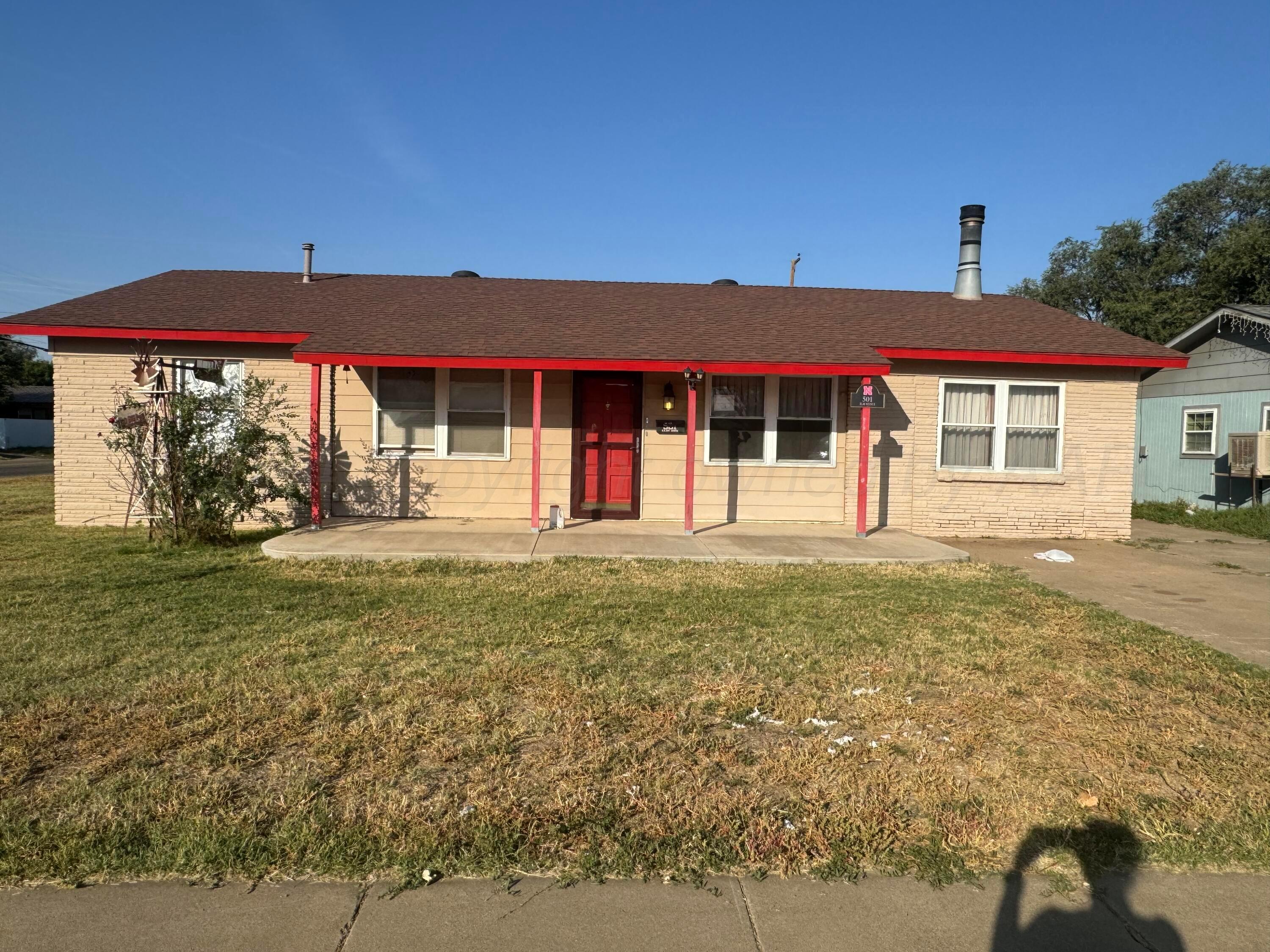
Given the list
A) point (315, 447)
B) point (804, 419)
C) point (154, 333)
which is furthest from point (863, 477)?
point (154, 333)

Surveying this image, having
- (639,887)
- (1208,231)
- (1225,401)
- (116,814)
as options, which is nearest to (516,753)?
(639,887)

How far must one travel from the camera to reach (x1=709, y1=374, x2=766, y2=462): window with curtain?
463 inches

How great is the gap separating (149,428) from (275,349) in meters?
2.27

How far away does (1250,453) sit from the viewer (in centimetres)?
1454

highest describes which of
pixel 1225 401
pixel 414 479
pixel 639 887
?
pixel 1225 401

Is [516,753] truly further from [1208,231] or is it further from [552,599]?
[1208,231]

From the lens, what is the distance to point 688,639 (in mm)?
5891

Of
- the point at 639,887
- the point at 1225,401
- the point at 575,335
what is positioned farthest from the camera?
the point at 1225,401

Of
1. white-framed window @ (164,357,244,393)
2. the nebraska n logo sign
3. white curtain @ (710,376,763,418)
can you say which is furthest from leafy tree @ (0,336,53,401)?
the nebraska n logo sign

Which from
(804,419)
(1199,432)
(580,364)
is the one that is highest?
(580,364)

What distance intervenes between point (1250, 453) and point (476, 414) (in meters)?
13.1

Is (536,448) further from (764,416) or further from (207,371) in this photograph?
(207,371)

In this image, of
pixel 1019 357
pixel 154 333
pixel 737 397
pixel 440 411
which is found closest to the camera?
pixel 154 333

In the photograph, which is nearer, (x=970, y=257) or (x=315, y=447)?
(x=315, y=447)
